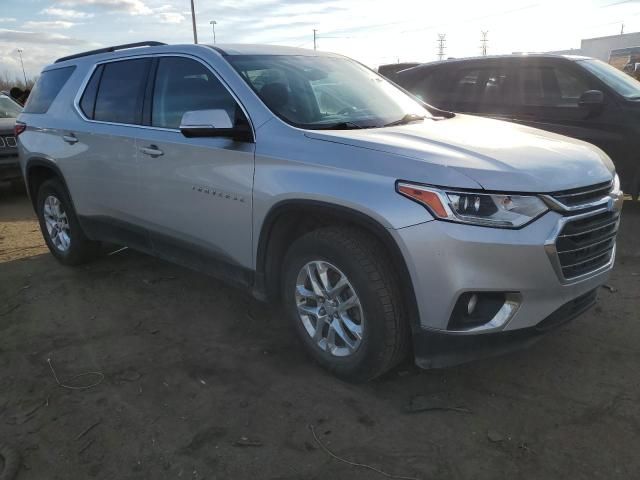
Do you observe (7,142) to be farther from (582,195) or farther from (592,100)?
(582,195)

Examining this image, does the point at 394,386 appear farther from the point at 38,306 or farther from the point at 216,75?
the point at 38,306

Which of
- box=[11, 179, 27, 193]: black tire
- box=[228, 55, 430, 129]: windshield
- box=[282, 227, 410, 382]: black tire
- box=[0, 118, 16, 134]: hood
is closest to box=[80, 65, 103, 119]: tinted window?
box=[228, 55, 430, 129]: windshield

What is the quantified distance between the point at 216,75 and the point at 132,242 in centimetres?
158

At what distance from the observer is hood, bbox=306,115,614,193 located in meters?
2.47

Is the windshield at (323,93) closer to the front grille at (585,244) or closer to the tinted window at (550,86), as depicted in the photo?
the front grille at (585,244)

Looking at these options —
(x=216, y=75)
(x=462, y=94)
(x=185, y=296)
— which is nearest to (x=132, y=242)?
(x=185, y=296)

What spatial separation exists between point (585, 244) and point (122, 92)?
11.1 feet

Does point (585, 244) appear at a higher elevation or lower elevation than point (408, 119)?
lower

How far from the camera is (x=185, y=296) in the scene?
14.4 feet

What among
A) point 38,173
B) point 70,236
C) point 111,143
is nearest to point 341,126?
point 111,143

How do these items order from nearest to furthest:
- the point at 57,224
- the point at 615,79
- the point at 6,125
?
the point at 57,224
the point at 615,79
the point at 6,125

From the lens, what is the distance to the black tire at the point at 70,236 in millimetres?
4922

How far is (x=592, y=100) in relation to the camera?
5551mm

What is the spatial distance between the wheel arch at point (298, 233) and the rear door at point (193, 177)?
5.5 inches
